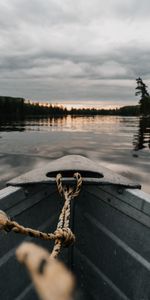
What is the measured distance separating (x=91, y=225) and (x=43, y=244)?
Result: 0.80 meters

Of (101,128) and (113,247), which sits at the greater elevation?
(113,247)

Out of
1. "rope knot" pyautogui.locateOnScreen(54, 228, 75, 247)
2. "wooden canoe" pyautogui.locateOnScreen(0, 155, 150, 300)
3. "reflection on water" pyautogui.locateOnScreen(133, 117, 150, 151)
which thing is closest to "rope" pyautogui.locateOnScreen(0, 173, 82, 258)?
"rope knot" pyautogui.locateOnScreen(54, 228, 75, 247)

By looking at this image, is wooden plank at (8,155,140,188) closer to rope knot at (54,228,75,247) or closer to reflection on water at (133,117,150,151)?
rope knot at (54,228,75,247)

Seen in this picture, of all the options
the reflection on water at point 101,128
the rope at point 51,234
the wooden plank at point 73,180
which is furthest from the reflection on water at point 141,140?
the rope at point 51,234

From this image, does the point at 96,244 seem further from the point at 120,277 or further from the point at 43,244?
the point at 43,244

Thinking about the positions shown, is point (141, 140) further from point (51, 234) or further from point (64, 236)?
point (51, 234)

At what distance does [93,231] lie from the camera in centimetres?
380

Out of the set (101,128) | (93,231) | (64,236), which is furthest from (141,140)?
(64,236)

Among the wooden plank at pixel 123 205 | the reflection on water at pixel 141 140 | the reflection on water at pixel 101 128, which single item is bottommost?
the reflection on water at pixel 141 140

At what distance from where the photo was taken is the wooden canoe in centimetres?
312

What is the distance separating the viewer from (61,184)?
3.33 m

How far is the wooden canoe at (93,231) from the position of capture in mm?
3115

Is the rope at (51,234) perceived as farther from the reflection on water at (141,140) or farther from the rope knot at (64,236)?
the reflection on water at (141,140)

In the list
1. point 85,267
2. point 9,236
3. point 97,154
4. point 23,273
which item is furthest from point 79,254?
point 97,154
